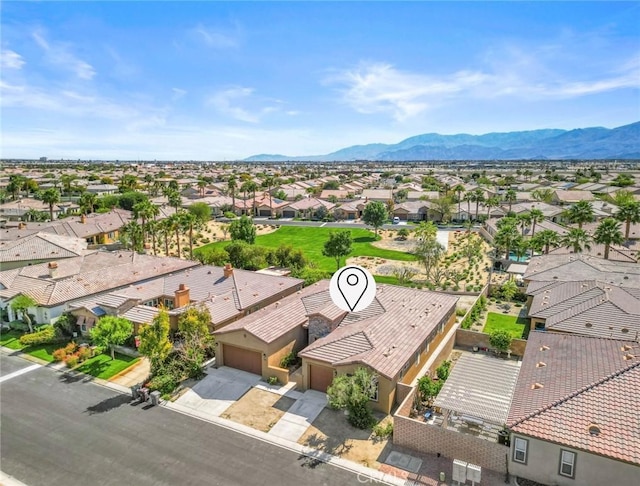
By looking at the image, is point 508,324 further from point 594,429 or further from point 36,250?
point 36,250

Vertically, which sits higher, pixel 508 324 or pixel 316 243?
pixel 316 243

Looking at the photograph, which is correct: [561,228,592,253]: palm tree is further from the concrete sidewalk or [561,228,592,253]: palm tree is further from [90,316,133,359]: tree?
[90,316,133,359]: tree

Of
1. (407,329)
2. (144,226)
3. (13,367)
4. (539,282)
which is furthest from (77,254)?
(539,282)

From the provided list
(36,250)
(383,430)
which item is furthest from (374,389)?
(36,250)

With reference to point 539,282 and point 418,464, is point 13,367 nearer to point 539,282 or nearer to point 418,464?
point 418,464

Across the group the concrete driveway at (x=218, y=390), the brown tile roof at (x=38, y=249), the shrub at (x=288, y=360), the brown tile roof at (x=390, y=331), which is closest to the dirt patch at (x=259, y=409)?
the concrete driveway at (x=218, y=390)
